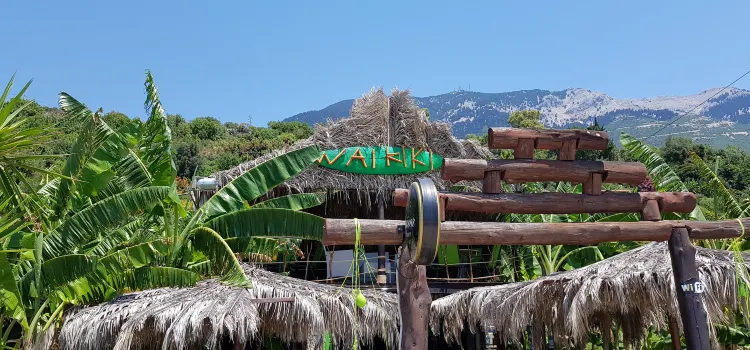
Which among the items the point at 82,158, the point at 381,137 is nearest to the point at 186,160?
the point at 381,137

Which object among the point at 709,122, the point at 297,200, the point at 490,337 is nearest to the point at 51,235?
the point at 297,200

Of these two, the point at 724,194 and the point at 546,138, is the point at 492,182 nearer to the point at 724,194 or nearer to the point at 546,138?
the point at 546,138

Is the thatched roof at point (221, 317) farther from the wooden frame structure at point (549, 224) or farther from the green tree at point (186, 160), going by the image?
the green tree at point (186, 160)

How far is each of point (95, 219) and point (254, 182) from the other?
2368 mm

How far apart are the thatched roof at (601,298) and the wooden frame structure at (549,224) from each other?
576 mm

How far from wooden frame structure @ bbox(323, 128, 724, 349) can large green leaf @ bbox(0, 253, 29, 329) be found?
10.5 ft

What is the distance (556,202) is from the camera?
18.6 feet

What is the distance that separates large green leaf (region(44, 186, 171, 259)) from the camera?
7.54m

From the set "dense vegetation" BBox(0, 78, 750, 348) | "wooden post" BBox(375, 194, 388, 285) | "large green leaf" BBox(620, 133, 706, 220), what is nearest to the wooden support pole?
"dense vegetation" BBox(0, 78, 750, 348)

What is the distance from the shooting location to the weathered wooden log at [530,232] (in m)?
5.02

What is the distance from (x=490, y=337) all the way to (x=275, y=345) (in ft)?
14.6

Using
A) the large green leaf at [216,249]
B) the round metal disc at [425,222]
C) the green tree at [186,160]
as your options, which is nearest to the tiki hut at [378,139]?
the large green leaf at [216,249]

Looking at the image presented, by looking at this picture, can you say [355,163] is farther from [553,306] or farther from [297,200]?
[553,306]

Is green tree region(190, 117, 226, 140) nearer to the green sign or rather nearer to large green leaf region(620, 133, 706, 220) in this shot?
the green sign
